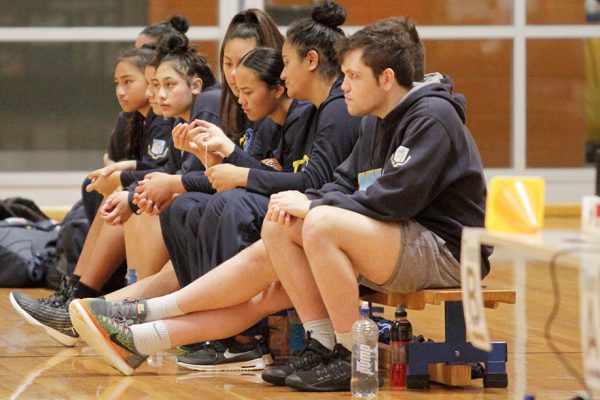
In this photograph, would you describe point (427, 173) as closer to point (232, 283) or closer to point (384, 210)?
point (384, 210)

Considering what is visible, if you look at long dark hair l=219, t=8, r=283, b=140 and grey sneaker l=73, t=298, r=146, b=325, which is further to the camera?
long dark hair l=219, t=8, r=283, b=140

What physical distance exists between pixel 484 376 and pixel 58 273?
118 inches

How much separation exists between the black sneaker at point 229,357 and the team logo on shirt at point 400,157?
0.87 m

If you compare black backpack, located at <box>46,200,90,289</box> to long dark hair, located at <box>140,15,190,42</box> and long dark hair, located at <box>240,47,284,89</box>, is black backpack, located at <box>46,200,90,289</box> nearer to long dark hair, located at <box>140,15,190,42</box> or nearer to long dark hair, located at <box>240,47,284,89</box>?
long dark hair, located at <box>140,15,190,42</box>

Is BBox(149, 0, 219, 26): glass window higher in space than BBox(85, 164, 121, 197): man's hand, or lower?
higher

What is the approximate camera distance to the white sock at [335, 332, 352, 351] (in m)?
3.15

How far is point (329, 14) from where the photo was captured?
366cm

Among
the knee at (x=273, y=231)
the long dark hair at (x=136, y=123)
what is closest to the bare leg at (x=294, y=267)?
the knee at (x=273, y=231)

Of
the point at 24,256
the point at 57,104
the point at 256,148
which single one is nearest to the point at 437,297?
the point at 256,148

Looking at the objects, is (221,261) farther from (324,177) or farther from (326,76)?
(326,76)

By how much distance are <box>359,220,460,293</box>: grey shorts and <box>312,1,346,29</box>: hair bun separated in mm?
830

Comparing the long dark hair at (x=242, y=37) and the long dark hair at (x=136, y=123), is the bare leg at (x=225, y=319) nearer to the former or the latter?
the long dark hair at (x=242, y=37)

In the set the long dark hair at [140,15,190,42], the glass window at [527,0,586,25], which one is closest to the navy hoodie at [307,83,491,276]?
the long dark hair at [140,15,190,42]

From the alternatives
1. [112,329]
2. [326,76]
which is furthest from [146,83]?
[112,329]
